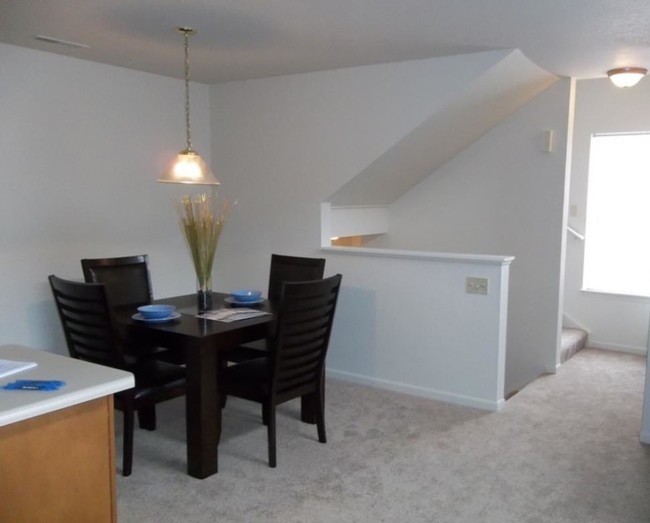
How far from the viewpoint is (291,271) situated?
4.04 metres

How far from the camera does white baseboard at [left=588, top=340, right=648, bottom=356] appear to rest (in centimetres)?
543

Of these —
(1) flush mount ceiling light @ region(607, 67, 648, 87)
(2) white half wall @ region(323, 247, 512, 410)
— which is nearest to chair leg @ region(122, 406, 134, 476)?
(2) white half wall @ region(323, 247, 512, 410)

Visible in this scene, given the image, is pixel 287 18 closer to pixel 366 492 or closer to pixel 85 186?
pixel 85 186

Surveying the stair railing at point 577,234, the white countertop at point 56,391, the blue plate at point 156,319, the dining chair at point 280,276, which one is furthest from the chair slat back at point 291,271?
the stair railing at point 577,234

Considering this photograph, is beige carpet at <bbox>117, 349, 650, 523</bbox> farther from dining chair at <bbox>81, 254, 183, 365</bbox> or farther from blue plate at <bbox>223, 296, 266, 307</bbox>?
blue plate at <bbox>223, 296, 266, 307</bbox>

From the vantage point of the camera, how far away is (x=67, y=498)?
1.76 meters

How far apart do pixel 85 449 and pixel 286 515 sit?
3.87ft

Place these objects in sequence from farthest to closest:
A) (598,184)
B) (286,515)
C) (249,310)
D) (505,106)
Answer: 1. (598,184)
2. (505,106)
3. (249,310)
4. (286,515)

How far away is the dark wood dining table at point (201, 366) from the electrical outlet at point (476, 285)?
1499 millimetres

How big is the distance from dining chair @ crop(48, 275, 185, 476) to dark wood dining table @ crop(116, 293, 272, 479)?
17 cm

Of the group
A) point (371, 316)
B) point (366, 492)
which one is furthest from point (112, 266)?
point (366, 492)

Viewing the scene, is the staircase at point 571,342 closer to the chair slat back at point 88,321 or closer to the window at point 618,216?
the window at point 618,216

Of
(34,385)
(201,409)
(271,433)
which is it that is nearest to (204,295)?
(201,409)

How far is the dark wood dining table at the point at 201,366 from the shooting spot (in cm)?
298
